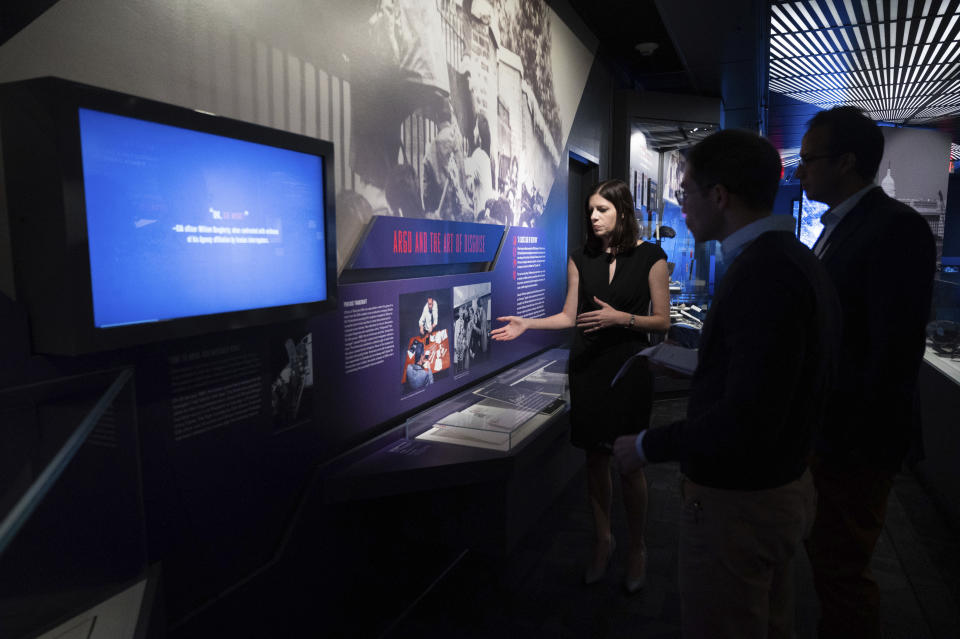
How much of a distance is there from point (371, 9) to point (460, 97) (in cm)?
74

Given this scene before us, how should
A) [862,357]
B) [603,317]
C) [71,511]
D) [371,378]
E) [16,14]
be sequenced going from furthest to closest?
[603,317] < [371,378] < [862,357] < [16,14] < [71,511]

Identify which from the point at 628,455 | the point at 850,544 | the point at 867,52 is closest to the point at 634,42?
the point at 867,52

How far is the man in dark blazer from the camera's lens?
165 cm

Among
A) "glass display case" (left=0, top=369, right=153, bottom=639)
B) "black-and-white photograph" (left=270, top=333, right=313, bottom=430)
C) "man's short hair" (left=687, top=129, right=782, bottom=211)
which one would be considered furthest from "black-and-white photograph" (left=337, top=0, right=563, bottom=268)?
"man's short hair" (left=687, top=129, right=782, bottom=211)

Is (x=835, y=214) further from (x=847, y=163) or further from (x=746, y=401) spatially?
(x=746, y=401)

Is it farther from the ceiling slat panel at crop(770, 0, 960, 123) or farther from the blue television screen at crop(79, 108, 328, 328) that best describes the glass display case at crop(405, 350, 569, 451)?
the ceiling slat panel at crop(770, 0, 960, 123)

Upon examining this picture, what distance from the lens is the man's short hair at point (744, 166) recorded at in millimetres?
1306

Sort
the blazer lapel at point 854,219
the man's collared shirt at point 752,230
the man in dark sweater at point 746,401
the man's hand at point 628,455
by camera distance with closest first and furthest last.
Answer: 1. the man in dark sweater at point 746,401
2. the man's collared shirt at point 752,230
3. the man's hand at point 628,455
4. the blazer lapel at point 854,219

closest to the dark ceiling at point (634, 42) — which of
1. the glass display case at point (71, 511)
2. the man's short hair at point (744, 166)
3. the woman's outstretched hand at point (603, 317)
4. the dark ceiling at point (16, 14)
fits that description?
the woman's outstretched hand at point (603, 317)

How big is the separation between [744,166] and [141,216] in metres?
1.30

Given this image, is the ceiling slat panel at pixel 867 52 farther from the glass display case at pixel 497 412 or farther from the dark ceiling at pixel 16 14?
the dark ceiling at pixel 16 14

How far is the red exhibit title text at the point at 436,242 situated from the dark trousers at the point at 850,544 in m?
1.65

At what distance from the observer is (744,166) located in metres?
1.31

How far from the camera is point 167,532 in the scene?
4.92 feet
